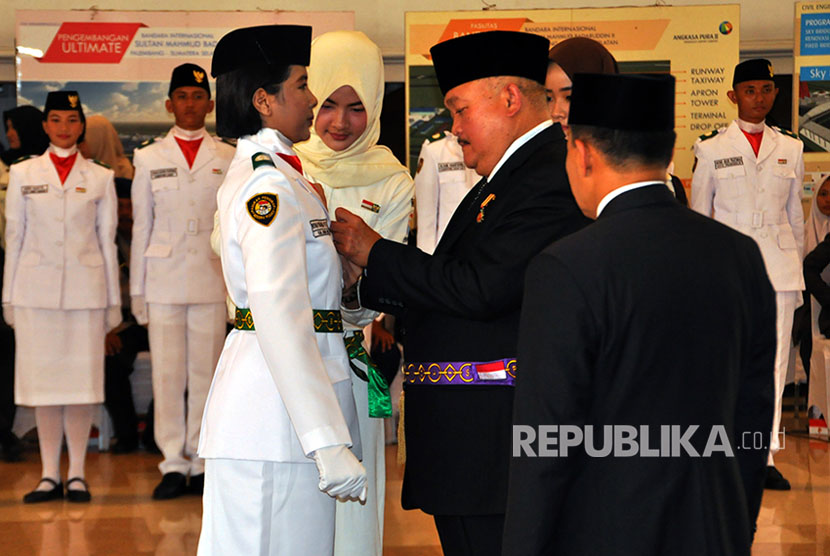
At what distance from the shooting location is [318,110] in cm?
335

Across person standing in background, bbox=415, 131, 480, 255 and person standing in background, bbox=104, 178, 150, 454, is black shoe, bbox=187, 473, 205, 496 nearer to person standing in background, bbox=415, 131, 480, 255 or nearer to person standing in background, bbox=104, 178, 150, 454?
person standing in background, bbox=104, 178, 150, 454

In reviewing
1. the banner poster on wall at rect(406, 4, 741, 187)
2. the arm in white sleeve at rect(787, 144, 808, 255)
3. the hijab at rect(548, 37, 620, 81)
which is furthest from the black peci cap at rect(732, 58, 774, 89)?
the hijab at rect(548, 37, 620, 81)

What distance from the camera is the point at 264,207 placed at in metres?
2.12

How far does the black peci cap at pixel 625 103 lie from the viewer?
178 centimetres

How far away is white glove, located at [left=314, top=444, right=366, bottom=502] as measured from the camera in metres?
2.04

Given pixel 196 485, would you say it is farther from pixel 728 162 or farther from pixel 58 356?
pixel 728 162

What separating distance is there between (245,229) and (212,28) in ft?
19.8

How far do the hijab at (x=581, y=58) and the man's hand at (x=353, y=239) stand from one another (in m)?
1.22

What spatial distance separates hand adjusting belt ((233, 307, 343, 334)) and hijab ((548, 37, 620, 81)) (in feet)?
4.85

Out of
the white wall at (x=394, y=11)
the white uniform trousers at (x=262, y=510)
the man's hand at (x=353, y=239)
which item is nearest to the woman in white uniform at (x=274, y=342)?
the white uniform trousers at (x=262, y=510)

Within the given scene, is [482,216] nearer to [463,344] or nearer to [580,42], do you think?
[463,344]

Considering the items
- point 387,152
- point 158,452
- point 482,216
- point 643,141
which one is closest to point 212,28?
point 158,452

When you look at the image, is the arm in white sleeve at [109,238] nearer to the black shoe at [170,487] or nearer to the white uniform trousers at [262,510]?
the black shoe at [170,487]

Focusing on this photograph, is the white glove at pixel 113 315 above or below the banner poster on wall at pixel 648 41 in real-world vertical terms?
below
